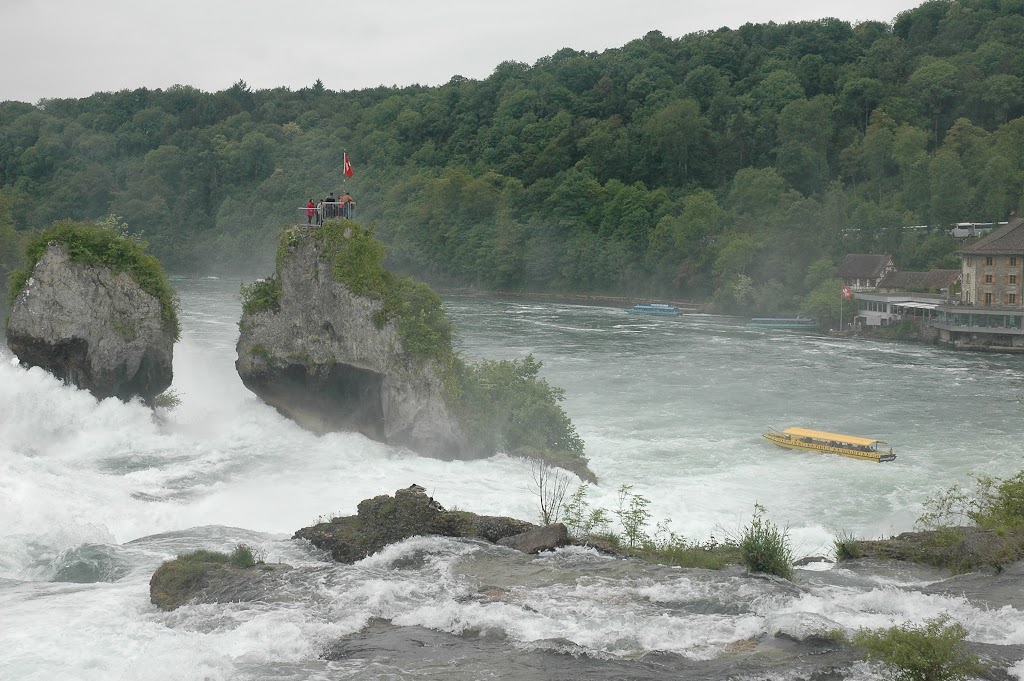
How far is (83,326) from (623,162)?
92419mm

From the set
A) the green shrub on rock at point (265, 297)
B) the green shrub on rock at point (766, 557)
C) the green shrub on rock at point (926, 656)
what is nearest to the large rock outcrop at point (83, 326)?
the green shrub on rock at point (265, 297)

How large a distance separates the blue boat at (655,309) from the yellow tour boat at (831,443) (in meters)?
45.6

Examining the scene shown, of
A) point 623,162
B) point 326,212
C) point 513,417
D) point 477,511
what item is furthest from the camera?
point 623,162

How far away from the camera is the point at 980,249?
69.0 meters

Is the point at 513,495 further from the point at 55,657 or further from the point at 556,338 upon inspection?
the point at 556,338

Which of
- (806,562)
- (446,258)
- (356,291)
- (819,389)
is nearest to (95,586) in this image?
(806,562)

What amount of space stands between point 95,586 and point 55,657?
3.45 meters

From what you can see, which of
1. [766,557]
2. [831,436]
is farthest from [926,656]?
[831,436]

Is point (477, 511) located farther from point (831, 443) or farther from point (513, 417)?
point (831, 443)

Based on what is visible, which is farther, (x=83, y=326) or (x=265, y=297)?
(x=265, y=297)

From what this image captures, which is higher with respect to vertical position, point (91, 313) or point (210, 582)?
point (91, 313)

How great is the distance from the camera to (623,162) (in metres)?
118

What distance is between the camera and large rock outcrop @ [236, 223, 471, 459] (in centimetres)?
3012

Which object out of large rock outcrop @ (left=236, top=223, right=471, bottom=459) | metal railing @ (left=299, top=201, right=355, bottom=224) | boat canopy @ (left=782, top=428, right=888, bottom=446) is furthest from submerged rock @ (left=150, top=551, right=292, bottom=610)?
boat canopy @ (left=782, top=428, right=888, bottom=446)
